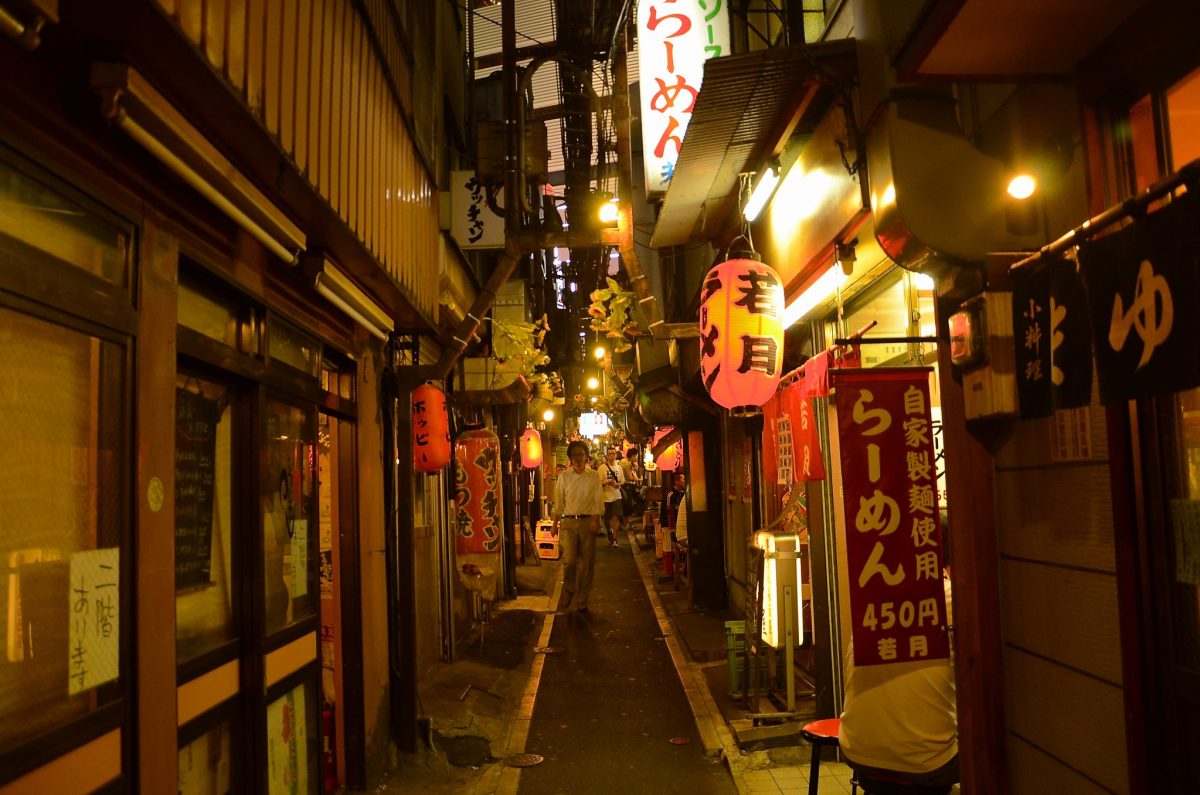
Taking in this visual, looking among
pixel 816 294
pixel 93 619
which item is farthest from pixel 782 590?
pixel 93 619

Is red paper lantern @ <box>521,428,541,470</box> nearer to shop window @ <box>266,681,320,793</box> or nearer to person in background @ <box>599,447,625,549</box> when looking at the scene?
person in background @ <box>599,447,625,549</box>

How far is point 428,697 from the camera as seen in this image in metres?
12.1

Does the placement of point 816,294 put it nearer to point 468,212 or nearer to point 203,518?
point 203,518

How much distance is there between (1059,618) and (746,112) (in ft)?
19.7

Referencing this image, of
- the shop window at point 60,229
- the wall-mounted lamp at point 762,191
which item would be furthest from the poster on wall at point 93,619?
the wall-mounted lamp at point 762,191

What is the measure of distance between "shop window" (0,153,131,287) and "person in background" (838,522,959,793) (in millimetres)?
5672

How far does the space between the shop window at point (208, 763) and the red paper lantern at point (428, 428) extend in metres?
6.41

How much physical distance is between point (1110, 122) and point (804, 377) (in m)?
3.75

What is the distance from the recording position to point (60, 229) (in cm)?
387

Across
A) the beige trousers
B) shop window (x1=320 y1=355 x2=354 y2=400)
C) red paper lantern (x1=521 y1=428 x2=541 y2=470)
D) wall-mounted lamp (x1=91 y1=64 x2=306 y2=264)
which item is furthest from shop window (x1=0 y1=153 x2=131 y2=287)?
red paper lantern (x1=521 y1=428 x2=541 y2=470)

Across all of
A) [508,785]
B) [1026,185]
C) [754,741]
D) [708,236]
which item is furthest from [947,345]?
[708,236]

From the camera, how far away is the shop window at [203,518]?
17.3ft

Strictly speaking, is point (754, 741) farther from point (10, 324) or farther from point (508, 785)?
point (10, 324)

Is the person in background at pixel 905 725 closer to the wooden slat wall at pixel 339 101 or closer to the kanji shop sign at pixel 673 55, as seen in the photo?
the wooden slat wall at pixel 339 101
